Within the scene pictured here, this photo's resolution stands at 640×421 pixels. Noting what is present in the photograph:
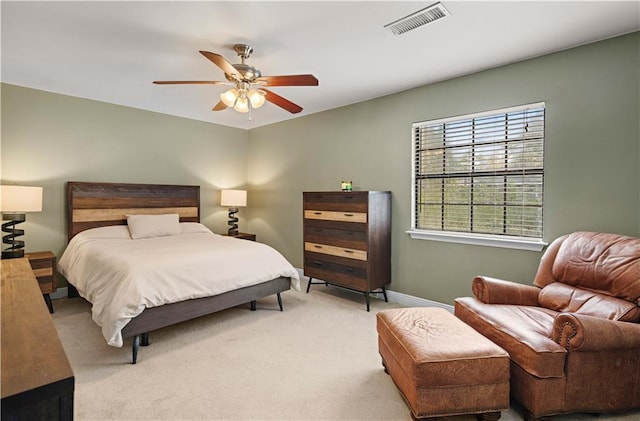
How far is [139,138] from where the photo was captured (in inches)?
183

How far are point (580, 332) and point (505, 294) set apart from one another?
743mm

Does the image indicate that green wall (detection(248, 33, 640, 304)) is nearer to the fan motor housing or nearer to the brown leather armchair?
the brown leather armchair

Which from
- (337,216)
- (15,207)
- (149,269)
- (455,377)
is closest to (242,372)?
(149,269)

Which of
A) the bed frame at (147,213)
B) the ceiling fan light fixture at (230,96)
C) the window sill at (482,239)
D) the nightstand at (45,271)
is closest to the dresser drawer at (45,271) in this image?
the nightstand at (45,271)

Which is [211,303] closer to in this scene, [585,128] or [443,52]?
[443,52]

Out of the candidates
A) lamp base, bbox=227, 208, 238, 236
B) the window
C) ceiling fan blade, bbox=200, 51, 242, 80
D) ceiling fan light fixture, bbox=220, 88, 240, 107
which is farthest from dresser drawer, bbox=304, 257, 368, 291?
ceiling fan blade, bbox=200, 51, 242, 80

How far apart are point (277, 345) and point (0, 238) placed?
3.39 metres

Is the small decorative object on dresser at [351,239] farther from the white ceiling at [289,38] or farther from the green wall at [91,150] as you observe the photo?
the green wall at [91,150]

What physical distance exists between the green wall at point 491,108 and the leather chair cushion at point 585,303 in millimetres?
572

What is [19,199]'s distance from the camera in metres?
3.32

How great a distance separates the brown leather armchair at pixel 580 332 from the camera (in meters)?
1.77

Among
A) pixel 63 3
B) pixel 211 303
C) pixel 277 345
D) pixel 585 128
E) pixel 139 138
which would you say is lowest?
pixel 277 345

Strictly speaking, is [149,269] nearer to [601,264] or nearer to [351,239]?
[351,239]

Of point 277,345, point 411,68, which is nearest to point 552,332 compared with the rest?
point 277,345
